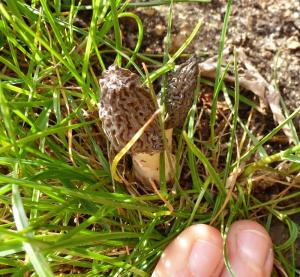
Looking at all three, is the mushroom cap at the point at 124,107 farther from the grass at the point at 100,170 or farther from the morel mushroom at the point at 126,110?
the grass at the point at 100,170

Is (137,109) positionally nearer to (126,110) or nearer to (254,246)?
(126,110)

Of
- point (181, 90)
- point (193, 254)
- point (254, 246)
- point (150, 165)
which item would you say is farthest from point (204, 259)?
point (181, 90)

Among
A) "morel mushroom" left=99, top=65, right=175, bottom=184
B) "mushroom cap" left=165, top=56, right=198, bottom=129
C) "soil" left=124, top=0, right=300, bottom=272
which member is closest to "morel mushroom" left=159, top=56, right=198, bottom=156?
"mushroom cap" left=165, top=56, right=198, bottom=129

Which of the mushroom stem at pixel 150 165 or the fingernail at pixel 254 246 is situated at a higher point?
the mushroom stem at pixel 150 165

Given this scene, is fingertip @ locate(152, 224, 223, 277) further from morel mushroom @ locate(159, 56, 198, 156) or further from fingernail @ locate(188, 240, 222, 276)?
morel mushroom @ locate(159, 56, 198, 156)

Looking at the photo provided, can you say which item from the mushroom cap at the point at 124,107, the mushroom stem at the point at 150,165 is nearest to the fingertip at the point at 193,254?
the mushroom stem at the point at 150,165

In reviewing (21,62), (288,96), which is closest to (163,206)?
(288,96)

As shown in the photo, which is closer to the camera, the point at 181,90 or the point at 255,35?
the point at 181,90
